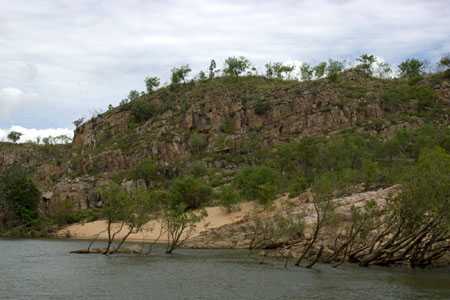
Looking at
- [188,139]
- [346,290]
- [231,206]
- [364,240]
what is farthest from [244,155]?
[346,290]

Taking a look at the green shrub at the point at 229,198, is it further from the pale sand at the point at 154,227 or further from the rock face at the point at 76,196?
the rock face at the point at 76,196

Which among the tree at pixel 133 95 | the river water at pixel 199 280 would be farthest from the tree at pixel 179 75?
the river water at pixel 199 280

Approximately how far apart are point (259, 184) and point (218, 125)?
54.7 m

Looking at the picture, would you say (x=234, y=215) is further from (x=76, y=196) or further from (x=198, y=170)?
(x=76, y=196)

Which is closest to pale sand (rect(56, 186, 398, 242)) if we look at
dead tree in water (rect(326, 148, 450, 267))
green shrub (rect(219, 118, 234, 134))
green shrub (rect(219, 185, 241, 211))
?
green shrub (rect(219, 185, 241, 211))

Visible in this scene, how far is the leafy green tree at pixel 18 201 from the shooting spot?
400ft

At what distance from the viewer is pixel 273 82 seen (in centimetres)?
19112

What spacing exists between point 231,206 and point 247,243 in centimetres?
2231

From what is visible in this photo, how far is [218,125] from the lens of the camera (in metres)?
162

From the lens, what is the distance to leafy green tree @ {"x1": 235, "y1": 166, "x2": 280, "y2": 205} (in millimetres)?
103875

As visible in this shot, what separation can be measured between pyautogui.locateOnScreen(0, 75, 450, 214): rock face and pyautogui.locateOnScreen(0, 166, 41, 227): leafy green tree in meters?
11.5

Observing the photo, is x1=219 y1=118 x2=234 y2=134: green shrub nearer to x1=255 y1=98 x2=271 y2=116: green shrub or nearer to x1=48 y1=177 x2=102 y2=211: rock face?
x1=255 y1=98 x2=271 y2=116: green shrub

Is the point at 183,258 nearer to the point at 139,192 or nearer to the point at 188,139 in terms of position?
the point at 139,192

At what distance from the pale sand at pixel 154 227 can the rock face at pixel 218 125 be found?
18235 millimetres
